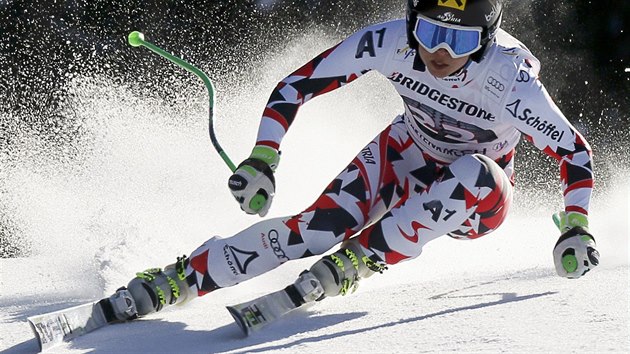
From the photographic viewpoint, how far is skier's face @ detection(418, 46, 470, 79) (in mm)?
3111

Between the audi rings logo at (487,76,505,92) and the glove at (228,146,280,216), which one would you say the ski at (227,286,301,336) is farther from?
the audi rings logo at (487,76,505,92)

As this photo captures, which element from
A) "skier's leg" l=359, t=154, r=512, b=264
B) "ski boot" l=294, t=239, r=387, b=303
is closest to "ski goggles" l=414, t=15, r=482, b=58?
"skier's leg" l=359, t=154, r=512, b=264

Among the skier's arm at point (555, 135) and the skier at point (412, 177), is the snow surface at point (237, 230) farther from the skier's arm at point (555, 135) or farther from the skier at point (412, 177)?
the skier's arm at point (555, 135)

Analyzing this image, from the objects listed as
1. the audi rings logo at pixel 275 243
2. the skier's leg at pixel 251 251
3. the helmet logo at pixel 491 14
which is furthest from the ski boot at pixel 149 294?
the helmet logo at pixel 491 14

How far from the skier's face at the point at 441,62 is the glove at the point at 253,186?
65 centimetres

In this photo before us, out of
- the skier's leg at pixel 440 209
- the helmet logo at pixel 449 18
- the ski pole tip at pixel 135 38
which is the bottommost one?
the skier's leg at pixel 440 209

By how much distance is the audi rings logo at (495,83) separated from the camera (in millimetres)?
3191

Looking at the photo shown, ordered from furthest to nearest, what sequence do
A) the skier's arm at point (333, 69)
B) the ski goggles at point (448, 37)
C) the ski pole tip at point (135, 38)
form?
the ski pole tip at point (135, 38)
the skier's arm at point (333, 69)
the ski goggles at point (448, 37)

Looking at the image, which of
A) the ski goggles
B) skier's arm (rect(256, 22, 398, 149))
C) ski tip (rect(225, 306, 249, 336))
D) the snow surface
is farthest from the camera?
skier's arm (rect(256, 22, 398, 149))

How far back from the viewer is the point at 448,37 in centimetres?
305

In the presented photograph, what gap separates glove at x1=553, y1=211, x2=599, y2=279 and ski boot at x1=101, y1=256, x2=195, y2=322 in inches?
48.2

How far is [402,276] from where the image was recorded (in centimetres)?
413

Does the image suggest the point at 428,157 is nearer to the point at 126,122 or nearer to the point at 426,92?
the point at 426,92

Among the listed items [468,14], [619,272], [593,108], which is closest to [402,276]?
[619,272]
